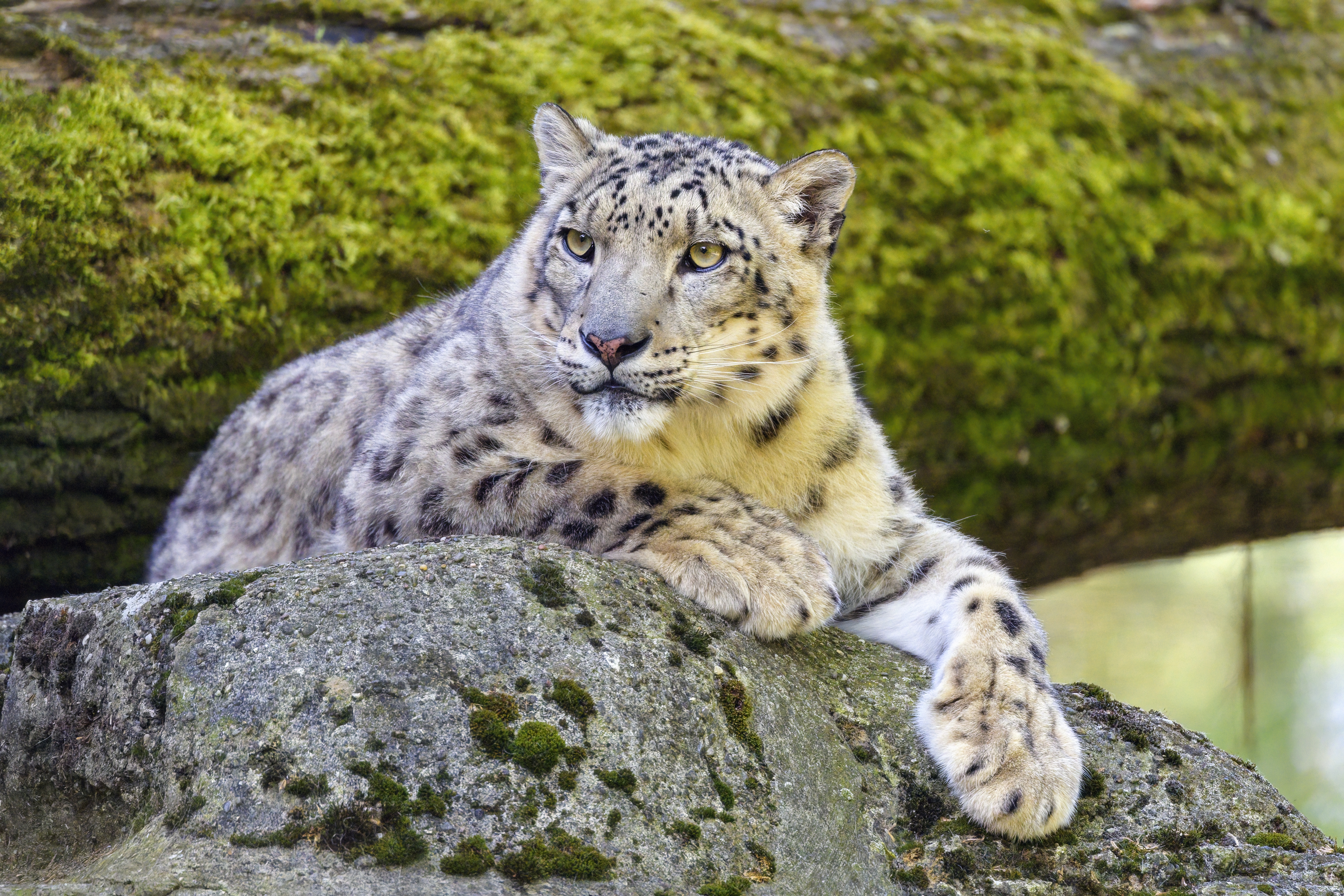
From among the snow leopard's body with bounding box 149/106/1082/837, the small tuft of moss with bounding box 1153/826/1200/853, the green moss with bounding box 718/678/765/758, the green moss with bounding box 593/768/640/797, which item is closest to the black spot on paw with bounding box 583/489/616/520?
the snow leopard's body with bounding box 149/106/1082/837

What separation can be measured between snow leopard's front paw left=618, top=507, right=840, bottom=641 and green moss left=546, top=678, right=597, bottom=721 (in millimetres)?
758

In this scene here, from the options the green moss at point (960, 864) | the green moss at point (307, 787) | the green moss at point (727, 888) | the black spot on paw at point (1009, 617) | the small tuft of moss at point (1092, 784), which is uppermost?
the green moss at point (307, 787)

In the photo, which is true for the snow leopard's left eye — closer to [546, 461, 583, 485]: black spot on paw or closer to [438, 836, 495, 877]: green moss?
[546, 461, 583, 485]: black spot on paw

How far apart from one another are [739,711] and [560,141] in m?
3.09

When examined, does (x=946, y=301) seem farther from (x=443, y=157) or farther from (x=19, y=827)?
(x=19, y=827)

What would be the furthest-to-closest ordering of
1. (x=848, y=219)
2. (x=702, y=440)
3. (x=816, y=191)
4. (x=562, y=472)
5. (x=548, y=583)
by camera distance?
(x=848, y=219) < (x=816, y=191) < (x=702, y=440) < (x=562, y=472) < (x=548, y=583)

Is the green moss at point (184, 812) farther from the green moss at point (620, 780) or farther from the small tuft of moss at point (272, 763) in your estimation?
the green moss at point (620, 780)

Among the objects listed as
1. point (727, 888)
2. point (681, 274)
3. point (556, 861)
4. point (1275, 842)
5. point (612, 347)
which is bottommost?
point (1275, 842)

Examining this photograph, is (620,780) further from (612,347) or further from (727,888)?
(612,347)

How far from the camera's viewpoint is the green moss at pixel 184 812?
3.17 m

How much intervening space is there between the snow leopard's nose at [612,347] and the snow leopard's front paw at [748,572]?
65 centimetres

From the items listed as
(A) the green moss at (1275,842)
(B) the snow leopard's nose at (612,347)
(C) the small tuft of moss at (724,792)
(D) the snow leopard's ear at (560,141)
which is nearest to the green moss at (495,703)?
(C) the small tuft of moss at (724,792)

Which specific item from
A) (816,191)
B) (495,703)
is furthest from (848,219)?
(495,703)

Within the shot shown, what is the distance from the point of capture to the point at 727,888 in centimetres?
330
